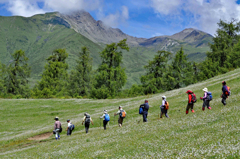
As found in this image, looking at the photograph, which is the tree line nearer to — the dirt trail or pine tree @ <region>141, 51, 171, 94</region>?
pine tree @ <region>141, 51, 171, 94</region>

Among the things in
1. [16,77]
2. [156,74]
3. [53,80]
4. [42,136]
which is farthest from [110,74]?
[42,136]

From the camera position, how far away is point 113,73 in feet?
255

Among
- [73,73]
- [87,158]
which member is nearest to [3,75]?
[73,73]

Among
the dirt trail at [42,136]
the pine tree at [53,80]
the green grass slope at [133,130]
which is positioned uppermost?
the pine tree at [53,80]

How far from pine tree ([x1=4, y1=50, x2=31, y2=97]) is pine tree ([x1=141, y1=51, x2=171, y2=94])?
55.4m

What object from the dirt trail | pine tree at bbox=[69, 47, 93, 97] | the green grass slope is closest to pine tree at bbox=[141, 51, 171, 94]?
pine tree at bbox=[69, 47, 93, 97]

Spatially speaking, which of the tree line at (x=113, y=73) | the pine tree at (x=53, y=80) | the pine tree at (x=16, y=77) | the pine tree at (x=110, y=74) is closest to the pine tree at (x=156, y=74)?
the tree line at (x=113, y=73)

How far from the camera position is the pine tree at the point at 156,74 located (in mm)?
84750

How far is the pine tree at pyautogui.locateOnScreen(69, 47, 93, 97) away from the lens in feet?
293

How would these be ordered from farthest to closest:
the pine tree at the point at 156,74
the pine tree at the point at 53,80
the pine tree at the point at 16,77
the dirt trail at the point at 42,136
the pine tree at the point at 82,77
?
1. the pine tree at the point at 82,77
2. the pine tree at the point at 16,77
3. the pine tree at the point at 156,74
4. the pine tree at the point at 53,80
5. the dirt trail at the point at 42,136

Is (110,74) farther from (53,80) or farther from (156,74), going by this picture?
(53,80)

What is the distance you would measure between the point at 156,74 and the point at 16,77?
64.6m

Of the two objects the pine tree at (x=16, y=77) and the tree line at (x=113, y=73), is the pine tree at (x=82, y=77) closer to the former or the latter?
the tree line at (x=113, y=73)

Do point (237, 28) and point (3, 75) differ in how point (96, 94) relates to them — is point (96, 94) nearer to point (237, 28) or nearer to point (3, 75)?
point (3, 75)
